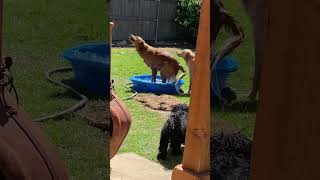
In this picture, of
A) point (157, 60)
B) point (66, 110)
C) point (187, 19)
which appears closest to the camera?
point (66, 110)

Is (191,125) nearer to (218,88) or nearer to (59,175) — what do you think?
(218,88)

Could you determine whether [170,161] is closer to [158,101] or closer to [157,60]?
[158,101]

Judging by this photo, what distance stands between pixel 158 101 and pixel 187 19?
6269 mm

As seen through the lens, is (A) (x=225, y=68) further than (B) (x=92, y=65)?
Yes

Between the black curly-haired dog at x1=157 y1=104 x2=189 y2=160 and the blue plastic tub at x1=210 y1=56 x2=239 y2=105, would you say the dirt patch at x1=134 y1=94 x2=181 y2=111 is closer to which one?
the black curly-haired dog at x1=157 y1=104 x2=189 y2=160

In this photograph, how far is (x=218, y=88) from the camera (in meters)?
1.63

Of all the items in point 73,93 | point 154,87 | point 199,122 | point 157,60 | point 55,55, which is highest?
point 55,55

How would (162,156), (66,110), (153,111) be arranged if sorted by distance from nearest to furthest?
(66,110) → (162,156) → (153,111)

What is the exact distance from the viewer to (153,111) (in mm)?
6312

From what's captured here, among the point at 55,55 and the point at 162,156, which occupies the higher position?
the point at 55,55

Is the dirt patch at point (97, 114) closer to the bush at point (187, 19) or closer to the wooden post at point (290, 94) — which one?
the wooden post at point (290, 94)

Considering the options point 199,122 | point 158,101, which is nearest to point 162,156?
point 199,122

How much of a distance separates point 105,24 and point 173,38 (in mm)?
12255

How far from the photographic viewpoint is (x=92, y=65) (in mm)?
1424
